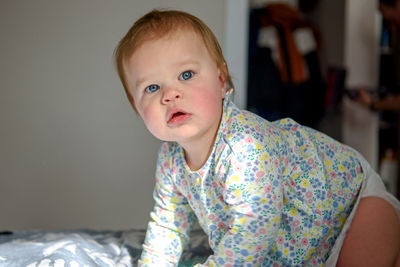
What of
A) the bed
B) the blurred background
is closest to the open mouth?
the bed

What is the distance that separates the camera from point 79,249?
1043 mm

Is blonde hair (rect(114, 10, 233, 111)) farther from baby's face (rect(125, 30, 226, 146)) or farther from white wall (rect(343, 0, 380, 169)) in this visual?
white wall (rect(343, 0, 380, 169))

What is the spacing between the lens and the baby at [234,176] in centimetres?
85

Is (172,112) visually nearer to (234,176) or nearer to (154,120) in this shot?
(154,120)

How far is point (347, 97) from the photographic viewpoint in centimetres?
242

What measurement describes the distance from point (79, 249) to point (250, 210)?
1.53ft

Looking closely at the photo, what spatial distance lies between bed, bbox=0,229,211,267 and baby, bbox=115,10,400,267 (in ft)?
0.40

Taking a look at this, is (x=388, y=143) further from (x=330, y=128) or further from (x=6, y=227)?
(x=6, y=227)

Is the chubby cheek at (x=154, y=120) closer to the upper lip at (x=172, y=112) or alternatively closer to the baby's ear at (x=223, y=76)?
the upper lip at (x=172, y=112)

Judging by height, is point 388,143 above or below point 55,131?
below

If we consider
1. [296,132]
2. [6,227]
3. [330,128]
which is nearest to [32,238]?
[6,227]

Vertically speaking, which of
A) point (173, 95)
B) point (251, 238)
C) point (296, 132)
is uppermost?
point (173, 95)

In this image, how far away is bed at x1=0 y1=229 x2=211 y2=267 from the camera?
99 cm

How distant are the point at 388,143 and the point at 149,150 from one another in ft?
5.85
